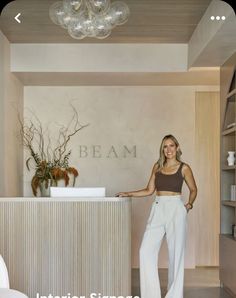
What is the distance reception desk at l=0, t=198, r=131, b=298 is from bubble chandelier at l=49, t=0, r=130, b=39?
1.25 meters

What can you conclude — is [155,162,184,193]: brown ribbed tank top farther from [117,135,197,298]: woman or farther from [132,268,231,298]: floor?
[132,268,231,298]: floor

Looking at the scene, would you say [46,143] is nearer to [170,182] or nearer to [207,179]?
[207,179]

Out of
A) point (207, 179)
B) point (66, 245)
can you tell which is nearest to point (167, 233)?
point (66, 245)

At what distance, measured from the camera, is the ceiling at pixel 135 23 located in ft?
14.9

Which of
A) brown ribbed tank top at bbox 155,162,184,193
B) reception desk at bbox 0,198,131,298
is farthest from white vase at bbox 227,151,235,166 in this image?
reception desk at bbox 0,198,131,298

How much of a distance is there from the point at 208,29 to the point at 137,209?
2723 millimetres

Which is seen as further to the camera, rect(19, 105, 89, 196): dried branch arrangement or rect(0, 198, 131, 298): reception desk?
rect(19, 105, 89, 196): dried branch arrangement

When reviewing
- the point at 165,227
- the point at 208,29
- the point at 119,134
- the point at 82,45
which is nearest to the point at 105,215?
the point at 165,227

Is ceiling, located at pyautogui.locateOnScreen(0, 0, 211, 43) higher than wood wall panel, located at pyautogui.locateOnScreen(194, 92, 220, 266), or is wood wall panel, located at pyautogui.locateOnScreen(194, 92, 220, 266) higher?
ceiling, located at pyautogui.locateOnScreen(0, 0, 211, 43)

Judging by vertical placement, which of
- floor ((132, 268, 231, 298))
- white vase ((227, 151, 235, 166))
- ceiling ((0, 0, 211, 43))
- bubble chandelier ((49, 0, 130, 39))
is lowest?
floor ((132, 268, 231, 298))

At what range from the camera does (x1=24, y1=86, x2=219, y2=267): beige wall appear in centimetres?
678

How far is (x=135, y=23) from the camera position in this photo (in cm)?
509

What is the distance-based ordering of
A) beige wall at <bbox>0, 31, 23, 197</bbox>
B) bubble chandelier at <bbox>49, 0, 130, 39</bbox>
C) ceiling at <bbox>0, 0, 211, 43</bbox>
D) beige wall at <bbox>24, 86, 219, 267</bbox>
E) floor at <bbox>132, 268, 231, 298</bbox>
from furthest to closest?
beige wall at <bbox>24, 86, 219, 267</bbox>
beige wall at <bbox>0, 31, 23, 197</bbox>
floor at <bbox>132, 268, 231, 298</bbox>
ceiling at <bbox>0, 0, 211, 43</bbox>
bubble chandelier at <bbox>49, 0, 130, 39</bbox>

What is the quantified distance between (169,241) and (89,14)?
6.21 ft
